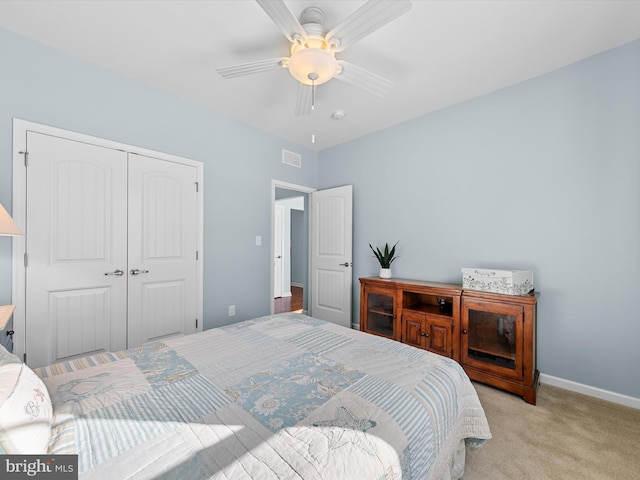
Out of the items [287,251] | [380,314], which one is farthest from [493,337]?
[287,251]

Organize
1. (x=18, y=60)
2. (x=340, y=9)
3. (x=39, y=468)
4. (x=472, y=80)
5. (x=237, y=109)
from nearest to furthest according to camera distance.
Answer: (x=39, y=468), (x=340, y=9), (x=18, y=60), (x=472, y=80), (x=237, y=109)

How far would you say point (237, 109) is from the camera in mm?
3002

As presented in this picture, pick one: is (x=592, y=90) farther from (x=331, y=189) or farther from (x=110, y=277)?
(x=110, y=277)

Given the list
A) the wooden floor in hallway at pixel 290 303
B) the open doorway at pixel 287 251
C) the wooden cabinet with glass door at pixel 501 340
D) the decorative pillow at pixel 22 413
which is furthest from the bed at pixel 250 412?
the open doorway at pixel 287 251

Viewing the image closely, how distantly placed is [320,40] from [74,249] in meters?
2.39

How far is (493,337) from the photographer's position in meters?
2.29

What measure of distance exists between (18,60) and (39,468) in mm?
2670

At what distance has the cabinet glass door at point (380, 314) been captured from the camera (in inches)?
116

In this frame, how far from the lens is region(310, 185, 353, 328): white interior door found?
374cm

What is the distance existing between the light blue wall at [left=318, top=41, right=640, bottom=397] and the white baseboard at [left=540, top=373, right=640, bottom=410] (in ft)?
0.13

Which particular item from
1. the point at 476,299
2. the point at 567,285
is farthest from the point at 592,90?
the point at 476,299

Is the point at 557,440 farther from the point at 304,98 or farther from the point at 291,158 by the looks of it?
the point at 291,158

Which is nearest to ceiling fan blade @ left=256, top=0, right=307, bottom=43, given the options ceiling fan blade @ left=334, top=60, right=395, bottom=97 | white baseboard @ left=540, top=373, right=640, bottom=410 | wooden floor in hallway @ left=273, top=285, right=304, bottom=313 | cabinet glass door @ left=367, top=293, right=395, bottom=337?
ceiling fan blade @ left=334, top=60, right=395, bottom=97

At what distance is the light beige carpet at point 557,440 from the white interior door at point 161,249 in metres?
2.63
